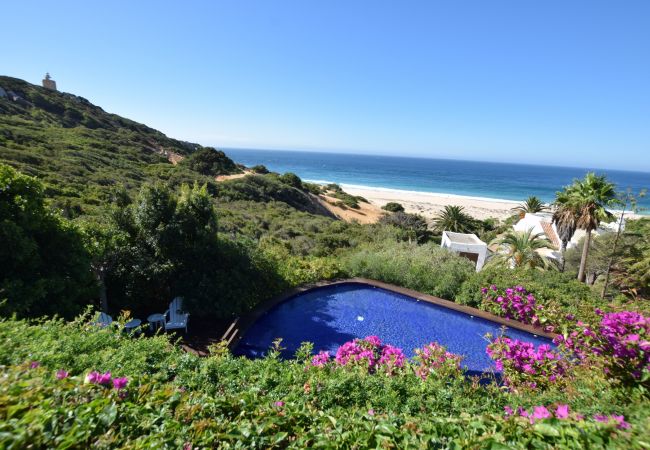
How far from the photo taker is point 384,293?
1134cm

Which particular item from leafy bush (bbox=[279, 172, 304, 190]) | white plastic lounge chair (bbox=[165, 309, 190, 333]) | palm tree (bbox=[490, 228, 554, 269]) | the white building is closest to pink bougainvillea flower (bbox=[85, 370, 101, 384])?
white plastic lounge chair (bbox=[165, 309, 190, 333])

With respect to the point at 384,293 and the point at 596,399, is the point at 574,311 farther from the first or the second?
the point at 596,399


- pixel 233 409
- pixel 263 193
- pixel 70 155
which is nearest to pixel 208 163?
pixel 263 193

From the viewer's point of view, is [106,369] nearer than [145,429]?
No

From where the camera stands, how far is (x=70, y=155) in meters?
23.6

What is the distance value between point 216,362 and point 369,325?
235 inches

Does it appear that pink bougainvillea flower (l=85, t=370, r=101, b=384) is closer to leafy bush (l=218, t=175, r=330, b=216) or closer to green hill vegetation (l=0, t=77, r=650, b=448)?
green hill vegetation (l=0, t=77, r=650, b=448)

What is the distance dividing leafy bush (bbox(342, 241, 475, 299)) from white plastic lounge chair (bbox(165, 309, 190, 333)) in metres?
6.17

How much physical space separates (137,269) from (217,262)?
6.15 feet

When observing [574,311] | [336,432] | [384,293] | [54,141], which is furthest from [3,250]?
[54,141]

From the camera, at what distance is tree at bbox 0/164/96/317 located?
5392 mm

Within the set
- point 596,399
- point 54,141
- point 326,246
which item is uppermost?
point 54,141

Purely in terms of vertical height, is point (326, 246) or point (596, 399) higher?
point (596, 399)

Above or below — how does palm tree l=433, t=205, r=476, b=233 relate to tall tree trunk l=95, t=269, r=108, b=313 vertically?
below
